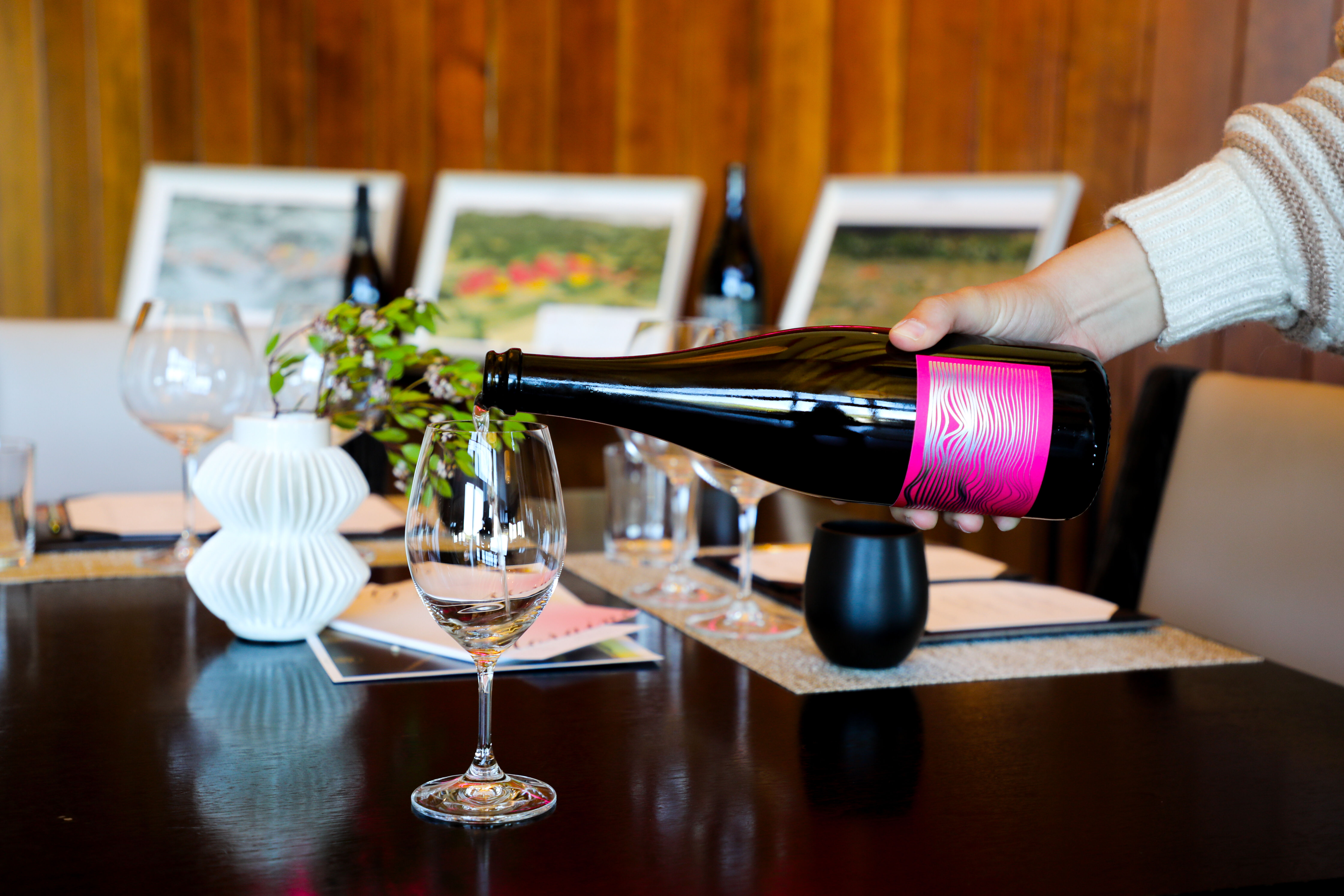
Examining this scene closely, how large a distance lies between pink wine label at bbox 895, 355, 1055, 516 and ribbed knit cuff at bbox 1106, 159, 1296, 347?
24 centimetres

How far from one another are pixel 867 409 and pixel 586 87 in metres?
2.17

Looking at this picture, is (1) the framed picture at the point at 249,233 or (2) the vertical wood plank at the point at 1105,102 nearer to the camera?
(2) the vertical wood plank at the point at 1105,102

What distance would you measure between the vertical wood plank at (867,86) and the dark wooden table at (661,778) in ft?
5.39

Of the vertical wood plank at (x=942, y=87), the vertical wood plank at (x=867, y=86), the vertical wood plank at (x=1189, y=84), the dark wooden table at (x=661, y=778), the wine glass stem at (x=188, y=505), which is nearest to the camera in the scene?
the dark wooden table at (x=661, y=778)

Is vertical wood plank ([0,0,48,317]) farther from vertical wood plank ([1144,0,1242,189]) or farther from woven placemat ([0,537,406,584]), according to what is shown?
vertical wood plank ([1144,0,1242,189])

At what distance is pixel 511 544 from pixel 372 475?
1.02 m

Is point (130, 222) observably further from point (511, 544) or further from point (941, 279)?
point (511, 544)

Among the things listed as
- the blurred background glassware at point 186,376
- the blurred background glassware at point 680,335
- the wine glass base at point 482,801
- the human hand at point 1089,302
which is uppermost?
the human hand at point 1089,302

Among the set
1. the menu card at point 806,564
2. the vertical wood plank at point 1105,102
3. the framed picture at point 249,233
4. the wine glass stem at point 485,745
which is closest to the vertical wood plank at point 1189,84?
the vertical wood plank at point 1105,102

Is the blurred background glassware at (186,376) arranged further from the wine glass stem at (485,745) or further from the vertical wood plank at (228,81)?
the vertical wood plank at (228,81)

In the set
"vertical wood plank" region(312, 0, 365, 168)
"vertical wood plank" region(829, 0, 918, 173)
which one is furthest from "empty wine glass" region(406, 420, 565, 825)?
"vertical wood plank" region(312, 0, 365, 168)

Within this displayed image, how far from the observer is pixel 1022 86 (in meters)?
2.07

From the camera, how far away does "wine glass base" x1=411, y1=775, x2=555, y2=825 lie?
0.57 metres

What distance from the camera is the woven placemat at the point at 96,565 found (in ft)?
3.45
